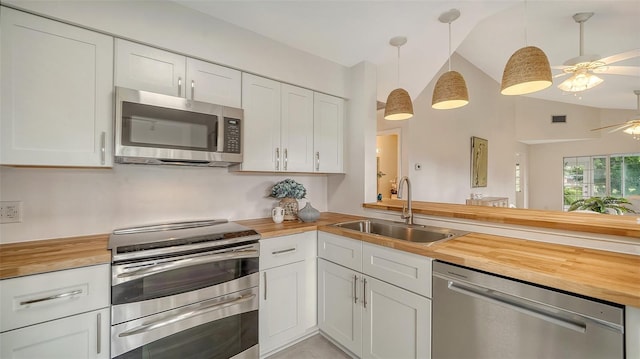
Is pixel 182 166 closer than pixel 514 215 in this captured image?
No

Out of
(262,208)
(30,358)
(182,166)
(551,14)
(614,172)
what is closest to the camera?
(30,358)

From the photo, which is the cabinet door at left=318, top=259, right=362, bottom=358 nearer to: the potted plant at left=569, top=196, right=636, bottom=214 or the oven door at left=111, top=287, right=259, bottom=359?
the oven door at left=111, top=287, right=259, bottom=359

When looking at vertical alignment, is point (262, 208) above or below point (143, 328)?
above

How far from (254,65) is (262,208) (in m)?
1.26

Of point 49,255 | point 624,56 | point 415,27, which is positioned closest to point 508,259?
point 415,27

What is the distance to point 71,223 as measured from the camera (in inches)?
62.9

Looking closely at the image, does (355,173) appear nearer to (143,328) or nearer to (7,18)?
(143,328)

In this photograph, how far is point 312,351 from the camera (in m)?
1.91

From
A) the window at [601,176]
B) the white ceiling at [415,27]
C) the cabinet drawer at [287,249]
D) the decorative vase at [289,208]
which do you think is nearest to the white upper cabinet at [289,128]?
the decorative vase at [289,208]

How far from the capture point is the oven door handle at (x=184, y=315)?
1.29 metres

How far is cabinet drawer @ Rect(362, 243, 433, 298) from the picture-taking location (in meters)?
1.36

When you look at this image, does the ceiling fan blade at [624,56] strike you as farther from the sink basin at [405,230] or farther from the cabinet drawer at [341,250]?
the cabinet drawer at [341,250]

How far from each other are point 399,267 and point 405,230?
638mm

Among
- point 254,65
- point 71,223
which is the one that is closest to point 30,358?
point 71,223
